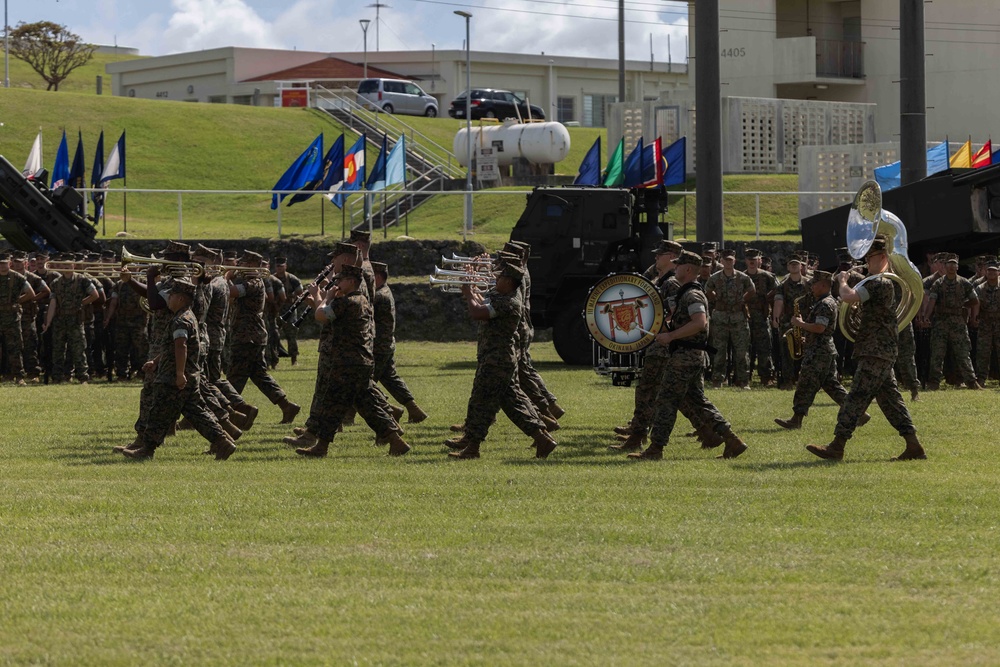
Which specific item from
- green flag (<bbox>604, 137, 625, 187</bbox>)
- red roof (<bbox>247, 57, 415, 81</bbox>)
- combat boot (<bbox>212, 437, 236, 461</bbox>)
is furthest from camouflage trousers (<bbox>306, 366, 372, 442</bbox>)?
red roof (<bbox>247, 57, 415, 81</bbox>)

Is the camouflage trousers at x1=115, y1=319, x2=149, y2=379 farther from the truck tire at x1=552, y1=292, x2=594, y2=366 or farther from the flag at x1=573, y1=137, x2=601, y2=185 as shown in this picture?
the flag at x1=573, y1=137, x2=601, y2=185

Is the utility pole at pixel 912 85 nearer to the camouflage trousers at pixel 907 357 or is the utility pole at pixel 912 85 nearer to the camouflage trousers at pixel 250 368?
the camouflage trousers at pixel 907 357

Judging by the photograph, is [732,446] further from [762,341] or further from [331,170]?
[331,170]

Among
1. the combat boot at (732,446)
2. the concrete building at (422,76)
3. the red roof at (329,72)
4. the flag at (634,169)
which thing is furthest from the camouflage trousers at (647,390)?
the red roof at (329,72)

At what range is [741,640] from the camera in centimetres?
673

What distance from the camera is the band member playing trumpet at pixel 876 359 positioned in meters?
12.0

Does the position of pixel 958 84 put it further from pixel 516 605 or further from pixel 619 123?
pixel 516 605

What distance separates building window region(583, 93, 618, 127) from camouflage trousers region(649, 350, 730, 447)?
203 ft

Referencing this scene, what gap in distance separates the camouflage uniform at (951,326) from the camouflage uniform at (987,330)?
1.45ft

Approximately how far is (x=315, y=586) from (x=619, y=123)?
36.0 m

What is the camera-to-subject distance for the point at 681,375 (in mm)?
12344

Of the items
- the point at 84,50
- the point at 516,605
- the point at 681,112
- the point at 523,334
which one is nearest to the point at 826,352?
the point at 523,334

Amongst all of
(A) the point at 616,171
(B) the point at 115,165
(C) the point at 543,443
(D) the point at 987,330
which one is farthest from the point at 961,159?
(C) the point at 543,443

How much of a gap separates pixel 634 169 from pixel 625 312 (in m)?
19.4
